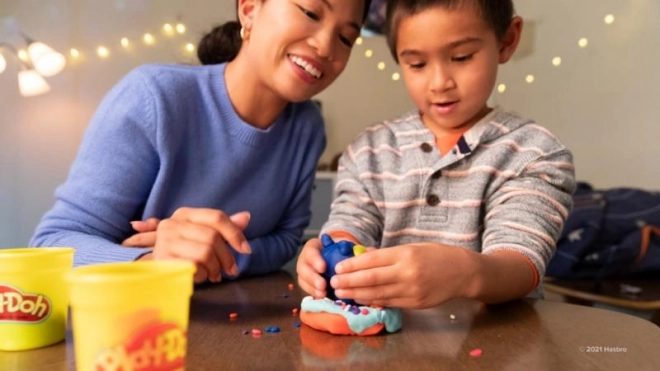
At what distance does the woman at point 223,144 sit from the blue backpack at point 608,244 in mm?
1107

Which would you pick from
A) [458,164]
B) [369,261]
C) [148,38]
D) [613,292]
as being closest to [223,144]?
[458,164]

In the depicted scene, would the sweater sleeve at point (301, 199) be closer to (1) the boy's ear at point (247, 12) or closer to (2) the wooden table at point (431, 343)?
(1) the boy's ear at point (247, 12)

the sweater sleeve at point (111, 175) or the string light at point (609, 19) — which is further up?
the string light at point (609, 19)

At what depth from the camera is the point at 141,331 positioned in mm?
372

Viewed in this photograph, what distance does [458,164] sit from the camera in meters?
0.96

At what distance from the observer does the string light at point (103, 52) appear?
288cm

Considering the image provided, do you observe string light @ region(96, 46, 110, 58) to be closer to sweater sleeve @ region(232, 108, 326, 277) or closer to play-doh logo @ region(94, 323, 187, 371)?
sweater sleeve @ region(232, 108, 326, 277)

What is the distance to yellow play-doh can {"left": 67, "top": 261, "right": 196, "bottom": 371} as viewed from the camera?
36cm

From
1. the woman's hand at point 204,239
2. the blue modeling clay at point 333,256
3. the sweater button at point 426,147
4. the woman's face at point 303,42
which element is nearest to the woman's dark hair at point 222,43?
the woman's face at point 303,42

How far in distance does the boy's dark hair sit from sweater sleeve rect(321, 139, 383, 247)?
0.80 ft

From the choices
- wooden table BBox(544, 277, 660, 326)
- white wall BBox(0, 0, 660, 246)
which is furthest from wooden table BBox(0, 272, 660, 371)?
white wall BBox(0, 0, 660, 246)

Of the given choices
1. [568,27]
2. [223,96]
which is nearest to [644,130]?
[568,27]

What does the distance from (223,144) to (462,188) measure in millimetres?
430

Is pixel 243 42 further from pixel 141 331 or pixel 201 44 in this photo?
pixel 141 331
